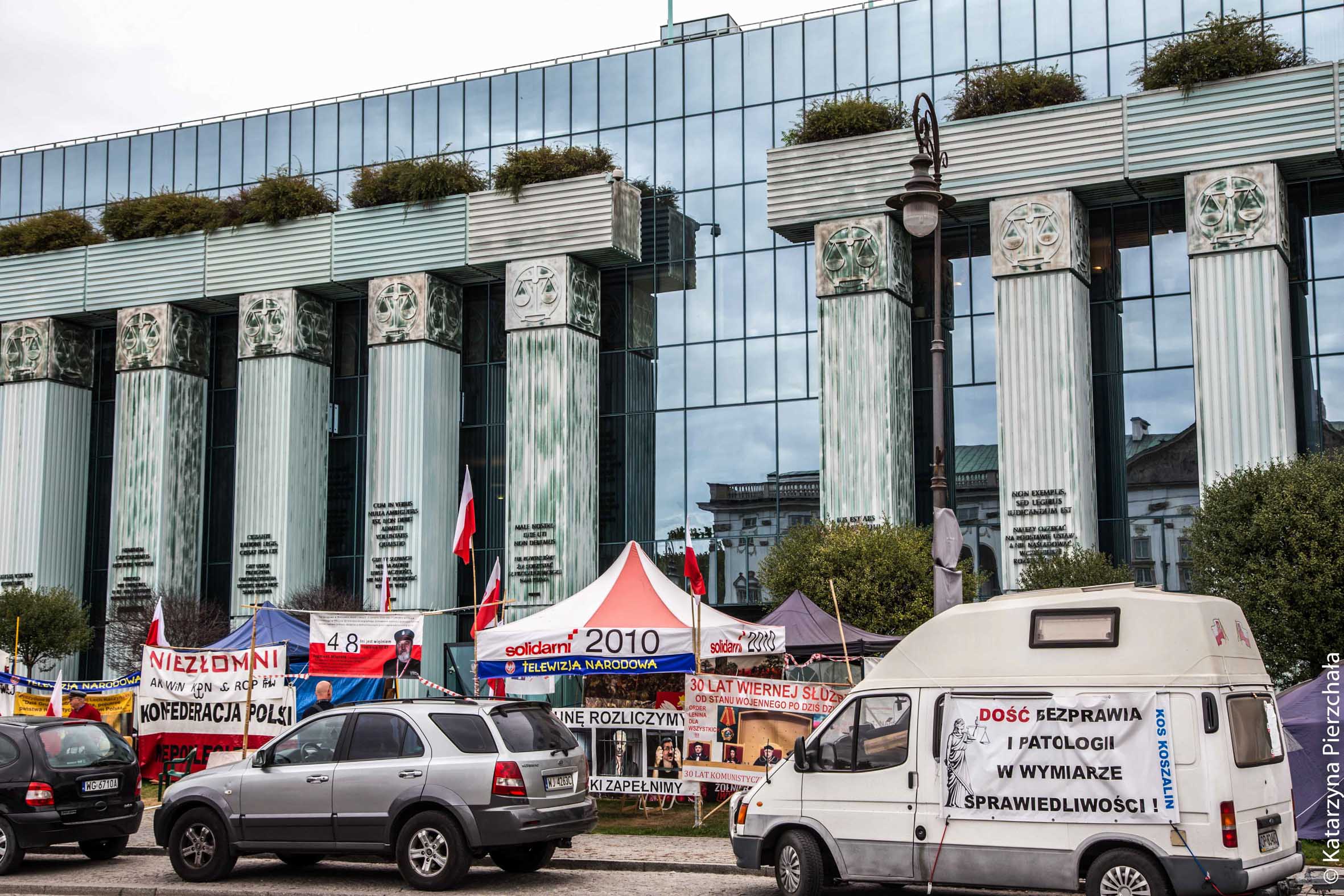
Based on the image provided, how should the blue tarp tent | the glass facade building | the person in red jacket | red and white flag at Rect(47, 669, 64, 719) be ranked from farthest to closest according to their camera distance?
the glass facade building < the blue tarp tent < red and white flag at Rect(47, 669, 64, 719) < the person in red jacket

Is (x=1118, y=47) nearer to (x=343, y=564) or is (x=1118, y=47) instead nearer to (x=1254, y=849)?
(x=343, y=564)

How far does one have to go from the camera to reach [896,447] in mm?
32938

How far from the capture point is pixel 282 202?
131ft

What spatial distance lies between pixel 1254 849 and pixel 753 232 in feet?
94.5

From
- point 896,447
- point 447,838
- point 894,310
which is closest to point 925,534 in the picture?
point 896,447

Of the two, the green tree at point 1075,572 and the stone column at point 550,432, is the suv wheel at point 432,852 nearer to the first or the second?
the green tree at point 1075,572

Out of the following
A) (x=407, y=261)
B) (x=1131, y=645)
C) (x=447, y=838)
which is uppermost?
(x=407, y=261)

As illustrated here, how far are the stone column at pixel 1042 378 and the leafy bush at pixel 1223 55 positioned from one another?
3.48m

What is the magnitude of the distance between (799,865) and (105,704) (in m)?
15.4

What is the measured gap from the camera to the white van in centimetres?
1043

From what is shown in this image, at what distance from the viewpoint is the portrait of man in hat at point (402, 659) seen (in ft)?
62.7

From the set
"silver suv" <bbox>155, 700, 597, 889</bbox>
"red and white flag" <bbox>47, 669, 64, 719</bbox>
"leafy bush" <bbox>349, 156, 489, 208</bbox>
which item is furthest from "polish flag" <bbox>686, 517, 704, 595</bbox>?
"leafy bush" <bbox>349, 156, 489, 208</bbox>

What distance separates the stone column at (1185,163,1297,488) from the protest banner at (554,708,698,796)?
1583cm

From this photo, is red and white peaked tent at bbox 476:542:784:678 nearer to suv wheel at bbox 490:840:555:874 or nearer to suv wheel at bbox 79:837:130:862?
suv wheel at bbox 490:840:555:874
